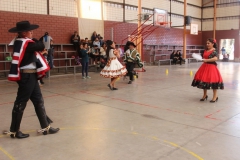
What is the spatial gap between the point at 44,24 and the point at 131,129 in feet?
30.8

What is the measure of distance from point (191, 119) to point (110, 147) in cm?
192

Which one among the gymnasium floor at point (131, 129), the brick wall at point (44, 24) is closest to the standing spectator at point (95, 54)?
the brick wall at point (44, 24)

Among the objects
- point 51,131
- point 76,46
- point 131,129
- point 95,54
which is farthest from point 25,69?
point 95,54

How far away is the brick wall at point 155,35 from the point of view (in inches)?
606

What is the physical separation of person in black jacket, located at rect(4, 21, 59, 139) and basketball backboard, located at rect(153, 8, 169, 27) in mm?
14569

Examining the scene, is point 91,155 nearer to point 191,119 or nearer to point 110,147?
point 110,147

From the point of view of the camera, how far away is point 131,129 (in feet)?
13.0

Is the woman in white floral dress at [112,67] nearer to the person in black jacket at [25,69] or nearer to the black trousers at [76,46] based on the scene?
the person in black jacket at [25,69]

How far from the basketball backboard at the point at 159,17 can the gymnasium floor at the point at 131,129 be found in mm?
11617

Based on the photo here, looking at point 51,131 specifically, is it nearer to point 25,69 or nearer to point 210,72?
point 25,69

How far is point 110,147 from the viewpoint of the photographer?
10.6 feet

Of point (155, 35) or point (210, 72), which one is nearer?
point (210, 72)

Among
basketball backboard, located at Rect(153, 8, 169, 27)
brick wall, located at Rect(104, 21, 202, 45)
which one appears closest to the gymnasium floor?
brick wall, located at Rect(104, 21, 202, 45)

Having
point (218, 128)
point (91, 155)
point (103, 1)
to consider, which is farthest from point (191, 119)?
point (103, 1)
